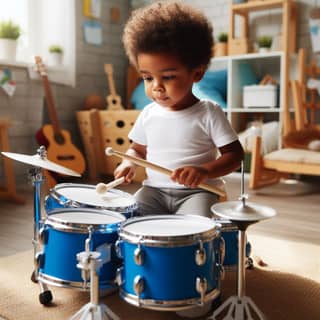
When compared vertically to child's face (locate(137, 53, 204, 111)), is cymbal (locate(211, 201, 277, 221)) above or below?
below

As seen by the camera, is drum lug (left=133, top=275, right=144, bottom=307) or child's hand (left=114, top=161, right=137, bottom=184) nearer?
drum lug (left=133, top=275, right=144, bottom=307)

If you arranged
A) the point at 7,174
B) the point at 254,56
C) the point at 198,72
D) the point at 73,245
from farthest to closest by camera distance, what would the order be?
1. the point at 254,56
2. the point at 7,174
3. the point at 198,72
4. the point at 73,245

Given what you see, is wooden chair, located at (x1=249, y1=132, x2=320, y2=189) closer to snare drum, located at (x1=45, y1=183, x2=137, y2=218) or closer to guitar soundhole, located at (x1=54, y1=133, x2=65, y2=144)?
guitar soundhole, located at (x1=54, y1=133, x2=65, y2=144)

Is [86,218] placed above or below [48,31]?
below

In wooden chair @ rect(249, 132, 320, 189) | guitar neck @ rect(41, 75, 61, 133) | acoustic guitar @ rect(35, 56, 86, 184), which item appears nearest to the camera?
wooden chair @ rect(249, 132, 320, 189)

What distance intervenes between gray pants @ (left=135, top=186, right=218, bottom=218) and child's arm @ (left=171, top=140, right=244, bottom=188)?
9cm

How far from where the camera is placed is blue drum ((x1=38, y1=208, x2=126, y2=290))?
0.95m

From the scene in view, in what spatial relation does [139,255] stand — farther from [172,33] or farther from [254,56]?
[254,56]

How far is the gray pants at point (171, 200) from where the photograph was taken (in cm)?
116

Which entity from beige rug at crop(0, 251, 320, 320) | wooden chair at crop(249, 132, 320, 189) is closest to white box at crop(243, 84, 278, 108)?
wooden chair at crop(249, 132, 320, 189)

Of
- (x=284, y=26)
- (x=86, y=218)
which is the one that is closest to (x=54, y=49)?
(x=284, y=26)

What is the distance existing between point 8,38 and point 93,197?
2.02 metres

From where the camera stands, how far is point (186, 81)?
3.71 feet

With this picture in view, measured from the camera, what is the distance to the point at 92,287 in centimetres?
86
